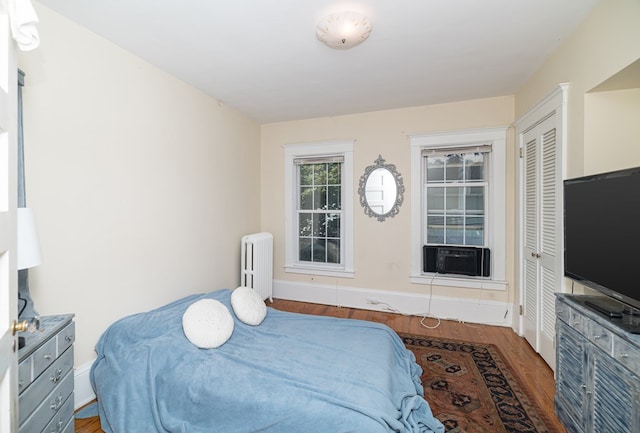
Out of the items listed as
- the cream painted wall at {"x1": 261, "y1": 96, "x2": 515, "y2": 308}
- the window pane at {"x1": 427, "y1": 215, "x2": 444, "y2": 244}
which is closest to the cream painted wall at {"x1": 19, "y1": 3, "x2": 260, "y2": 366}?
the cream painted wall at {"x1": 261, "y1": 96, "x2": 515, "y2": 308}

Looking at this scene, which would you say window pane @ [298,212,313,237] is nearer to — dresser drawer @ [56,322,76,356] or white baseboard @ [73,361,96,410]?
white baseboard @ [73,361,96,410]

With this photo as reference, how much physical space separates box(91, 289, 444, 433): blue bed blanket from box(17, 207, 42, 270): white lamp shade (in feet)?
2.92

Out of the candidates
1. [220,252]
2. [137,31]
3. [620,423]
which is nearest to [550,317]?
[620,423]

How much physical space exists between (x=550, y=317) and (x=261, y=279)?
3005 millimetres

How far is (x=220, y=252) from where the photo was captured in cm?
331

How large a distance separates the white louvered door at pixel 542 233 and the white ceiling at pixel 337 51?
2.35 feet

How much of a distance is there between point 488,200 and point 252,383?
3152 millimetres

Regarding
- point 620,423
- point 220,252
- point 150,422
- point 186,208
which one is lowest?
point 150,422

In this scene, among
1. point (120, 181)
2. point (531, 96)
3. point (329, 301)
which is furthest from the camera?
point (329, 301)

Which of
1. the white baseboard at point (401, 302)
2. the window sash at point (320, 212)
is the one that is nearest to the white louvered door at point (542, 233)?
the white baseboard at point (401, 302)

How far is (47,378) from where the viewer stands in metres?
1.36

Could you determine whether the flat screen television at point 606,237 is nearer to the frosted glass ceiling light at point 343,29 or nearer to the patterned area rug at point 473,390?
the patterned area rug at point 473,390

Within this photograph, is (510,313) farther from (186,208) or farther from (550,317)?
(186,208)

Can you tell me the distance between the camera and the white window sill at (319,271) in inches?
152
